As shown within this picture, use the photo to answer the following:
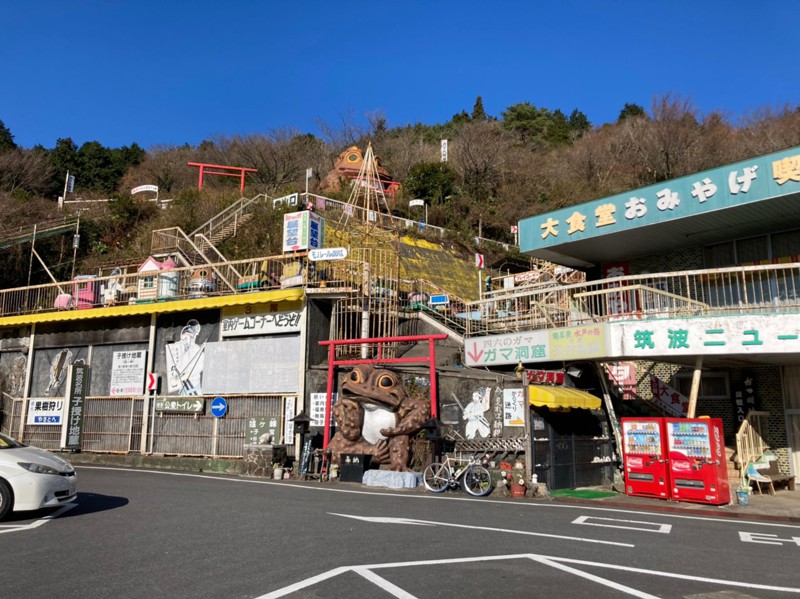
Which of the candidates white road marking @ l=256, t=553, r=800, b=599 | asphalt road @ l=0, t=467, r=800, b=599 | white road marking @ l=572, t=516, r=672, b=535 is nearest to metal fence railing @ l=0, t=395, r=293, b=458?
asphalt road @ l=0, t=467, r=800, b=599

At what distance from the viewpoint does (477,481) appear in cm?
1398

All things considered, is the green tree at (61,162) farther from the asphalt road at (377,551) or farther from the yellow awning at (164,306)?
the asphalt road at (377,551)

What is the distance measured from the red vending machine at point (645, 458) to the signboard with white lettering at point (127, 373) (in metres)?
16.5

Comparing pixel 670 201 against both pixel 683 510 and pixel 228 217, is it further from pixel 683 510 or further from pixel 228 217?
pixel 228 217

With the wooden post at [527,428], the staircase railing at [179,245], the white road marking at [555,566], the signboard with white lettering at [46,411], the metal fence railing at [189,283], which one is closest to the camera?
the white road marking at [555,566]

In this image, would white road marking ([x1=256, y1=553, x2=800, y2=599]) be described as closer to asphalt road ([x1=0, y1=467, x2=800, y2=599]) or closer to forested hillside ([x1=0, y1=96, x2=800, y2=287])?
asphalt road ([x1=0, y1=467, x2=800, y2=599])

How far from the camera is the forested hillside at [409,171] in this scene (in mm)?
39031

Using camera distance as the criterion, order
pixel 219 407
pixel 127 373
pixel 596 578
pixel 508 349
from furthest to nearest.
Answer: pixel 127 373, pixel 219 407, pixel 508 349, pixel 596 578

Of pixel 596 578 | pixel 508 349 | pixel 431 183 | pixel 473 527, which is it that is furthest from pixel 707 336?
pixel 431 183

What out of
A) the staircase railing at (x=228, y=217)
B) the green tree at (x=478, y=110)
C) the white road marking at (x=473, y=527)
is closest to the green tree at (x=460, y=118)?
the green tree at (x=478, y=110)

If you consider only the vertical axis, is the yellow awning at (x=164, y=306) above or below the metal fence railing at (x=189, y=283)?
below

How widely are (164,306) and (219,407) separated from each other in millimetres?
4499

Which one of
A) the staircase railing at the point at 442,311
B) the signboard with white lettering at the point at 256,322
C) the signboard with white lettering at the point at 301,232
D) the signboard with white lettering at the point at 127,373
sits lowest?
the signboard with white lettering at the point at 127,373

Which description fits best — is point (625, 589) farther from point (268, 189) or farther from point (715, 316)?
point (268, 189)
